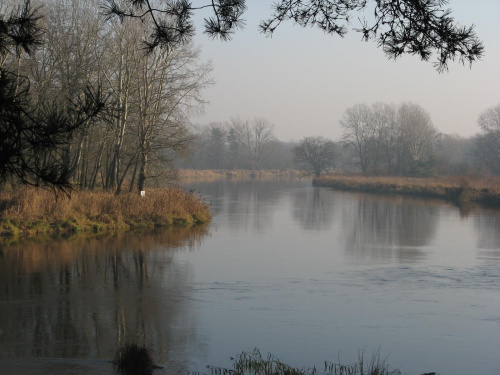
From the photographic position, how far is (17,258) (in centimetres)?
1574

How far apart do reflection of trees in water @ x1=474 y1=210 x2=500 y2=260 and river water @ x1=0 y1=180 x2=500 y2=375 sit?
3.5 inches

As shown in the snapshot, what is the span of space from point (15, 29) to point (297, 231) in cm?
1867

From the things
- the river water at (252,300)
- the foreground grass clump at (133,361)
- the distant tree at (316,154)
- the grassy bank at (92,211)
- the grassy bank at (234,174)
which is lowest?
the river water at (252,300)

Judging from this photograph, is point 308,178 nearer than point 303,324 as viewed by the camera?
No

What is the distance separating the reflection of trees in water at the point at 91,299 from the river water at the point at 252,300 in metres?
0.03

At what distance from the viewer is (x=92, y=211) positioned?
2259cm

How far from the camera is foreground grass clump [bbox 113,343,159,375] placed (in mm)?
7199

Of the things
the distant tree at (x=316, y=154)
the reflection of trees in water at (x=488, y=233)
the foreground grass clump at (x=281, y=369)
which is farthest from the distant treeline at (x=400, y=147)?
the foreground grass clump at (x=281, y=369)

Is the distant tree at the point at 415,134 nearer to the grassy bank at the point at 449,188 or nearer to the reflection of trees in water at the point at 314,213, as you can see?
the grassy bank at the point at 449,188

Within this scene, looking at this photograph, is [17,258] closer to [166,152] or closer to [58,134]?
[58,134]

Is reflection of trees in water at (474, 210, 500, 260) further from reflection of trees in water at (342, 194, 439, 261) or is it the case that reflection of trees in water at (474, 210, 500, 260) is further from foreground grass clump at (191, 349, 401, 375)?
foreground grass clump at (191, 349, 401, 375)

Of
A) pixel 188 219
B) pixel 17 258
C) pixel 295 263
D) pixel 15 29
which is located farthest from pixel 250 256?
pixel 15 29

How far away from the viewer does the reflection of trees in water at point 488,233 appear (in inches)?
714

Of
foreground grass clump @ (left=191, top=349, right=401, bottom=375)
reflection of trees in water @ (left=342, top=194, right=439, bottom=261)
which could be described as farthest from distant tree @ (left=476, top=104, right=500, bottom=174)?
foreground grass clump @ (left=191, top=349, right=401, bottom=375)
